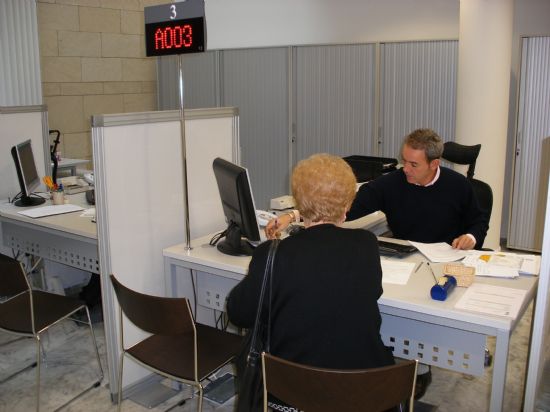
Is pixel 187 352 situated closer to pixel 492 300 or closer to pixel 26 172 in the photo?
pixel 492 300

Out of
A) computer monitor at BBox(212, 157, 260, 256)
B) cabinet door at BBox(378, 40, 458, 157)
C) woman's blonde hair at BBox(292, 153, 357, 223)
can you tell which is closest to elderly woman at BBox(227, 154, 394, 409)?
woman's blonde hair at BBox(292, 153, 357, 223)

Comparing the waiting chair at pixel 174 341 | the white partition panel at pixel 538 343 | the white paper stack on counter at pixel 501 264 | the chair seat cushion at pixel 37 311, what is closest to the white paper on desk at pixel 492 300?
the white paper stack on counter at pixel 501 264

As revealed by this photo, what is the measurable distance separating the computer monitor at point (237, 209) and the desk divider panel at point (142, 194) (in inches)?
14.5

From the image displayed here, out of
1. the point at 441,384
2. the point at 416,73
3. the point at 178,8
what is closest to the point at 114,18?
the point at 416,73

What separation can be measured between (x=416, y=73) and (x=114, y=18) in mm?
3454

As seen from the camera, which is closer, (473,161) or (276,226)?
(276,226)

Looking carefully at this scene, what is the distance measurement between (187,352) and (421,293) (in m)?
0.93

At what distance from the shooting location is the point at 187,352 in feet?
7.47

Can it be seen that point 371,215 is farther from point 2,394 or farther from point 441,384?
point 2,394

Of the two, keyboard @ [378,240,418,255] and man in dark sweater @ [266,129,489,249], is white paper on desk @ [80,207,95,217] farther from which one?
keyboard @ [378,240,418,255]

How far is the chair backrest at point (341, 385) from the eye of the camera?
1.50 m

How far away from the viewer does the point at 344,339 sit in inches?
65.1

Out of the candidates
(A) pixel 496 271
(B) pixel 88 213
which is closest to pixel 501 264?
(A) pixel 496 271

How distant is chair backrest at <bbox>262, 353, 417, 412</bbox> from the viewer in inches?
59.0
